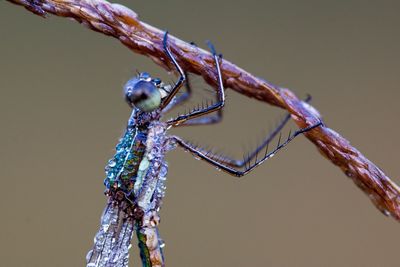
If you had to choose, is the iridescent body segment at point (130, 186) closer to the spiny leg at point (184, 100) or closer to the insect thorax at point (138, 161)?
the insect thorax at point (138, 161)

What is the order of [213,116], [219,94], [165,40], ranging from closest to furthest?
[165,40] → [219,94] → [213,116]

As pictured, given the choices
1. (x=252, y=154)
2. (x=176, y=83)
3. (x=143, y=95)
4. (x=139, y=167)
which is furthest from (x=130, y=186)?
(x=252, y=154)

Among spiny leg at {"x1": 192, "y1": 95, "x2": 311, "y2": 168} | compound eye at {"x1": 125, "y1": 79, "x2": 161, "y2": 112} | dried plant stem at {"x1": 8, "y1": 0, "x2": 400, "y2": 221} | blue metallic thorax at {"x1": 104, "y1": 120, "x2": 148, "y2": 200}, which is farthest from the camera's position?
spiny leg at {"x1": 192, "y1": 95, "x2": 311, "y2": 168}

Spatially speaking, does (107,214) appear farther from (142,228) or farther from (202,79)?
(202,79)

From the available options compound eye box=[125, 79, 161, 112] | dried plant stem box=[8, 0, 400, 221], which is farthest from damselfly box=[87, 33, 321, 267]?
dried plant stem box=[8, 0, 400, 221]

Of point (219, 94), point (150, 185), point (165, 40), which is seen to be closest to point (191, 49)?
point (165, 40)

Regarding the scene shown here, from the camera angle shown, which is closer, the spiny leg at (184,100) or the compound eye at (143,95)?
the compound eye at (143,95)

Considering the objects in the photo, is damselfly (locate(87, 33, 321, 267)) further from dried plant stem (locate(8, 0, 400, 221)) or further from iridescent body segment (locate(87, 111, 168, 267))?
dried plant stem (locate(8, 0, 400, 221))

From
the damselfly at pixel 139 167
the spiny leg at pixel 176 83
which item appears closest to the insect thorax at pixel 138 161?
the damselfly at pixel 139 167

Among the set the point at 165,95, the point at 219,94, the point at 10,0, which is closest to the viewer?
the point at 10,0
